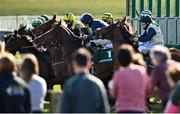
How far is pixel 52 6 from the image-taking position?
2601 inches

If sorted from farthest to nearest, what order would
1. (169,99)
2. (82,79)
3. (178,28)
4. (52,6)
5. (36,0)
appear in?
(36,0)
(52,6)
(178,28)
(169,99)
(82,79)

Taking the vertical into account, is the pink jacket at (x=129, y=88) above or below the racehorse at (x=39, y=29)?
below

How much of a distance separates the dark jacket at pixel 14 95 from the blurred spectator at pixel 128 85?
1.11 metres

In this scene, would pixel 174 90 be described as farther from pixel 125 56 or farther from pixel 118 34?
pixel 118 34

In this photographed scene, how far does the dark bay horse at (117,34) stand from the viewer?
720 inches

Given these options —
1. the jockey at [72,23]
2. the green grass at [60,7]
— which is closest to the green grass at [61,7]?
the green grass at [60,7]

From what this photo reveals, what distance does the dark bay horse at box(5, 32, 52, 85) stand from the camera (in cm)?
1897

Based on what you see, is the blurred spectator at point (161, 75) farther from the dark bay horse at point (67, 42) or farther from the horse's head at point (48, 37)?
the horse's head at point (48, 37)

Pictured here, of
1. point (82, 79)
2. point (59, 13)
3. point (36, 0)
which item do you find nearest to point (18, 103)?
point (82, 79)

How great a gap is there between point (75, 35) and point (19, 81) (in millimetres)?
9186

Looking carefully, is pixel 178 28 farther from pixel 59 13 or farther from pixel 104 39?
pixel 59 13

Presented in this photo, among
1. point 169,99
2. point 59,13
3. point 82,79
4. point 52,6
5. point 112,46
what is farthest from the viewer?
point 52,6

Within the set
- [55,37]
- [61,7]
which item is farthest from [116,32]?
[61,7]

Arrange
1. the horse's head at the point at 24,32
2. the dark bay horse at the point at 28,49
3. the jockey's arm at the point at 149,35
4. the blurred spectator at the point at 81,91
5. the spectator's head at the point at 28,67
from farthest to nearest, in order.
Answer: the horse's head at the point at 24,32
the dark bay horse at the point at 28,49
the jockey's arm at the point at 149,35
the spectator's head at the point at 28,67
the blurred spectator at the point at 81,91
